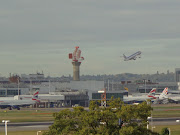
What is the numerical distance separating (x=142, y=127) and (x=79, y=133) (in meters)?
8.96

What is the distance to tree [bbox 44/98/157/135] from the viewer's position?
216ft

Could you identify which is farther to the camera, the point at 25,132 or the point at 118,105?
the point at 25,132

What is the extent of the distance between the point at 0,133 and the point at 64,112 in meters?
46.8

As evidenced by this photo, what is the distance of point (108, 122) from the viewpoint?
66.7 m

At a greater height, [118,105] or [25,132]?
[118,105]

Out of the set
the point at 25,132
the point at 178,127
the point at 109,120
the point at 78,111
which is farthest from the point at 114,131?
the point at 178,127

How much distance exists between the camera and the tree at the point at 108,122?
216 feet

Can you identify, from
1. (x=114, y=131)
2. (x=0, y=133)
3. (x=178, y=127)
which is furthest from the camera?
(x=178, y=127)

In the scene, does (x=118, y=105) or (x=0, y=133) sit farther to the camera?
(x=0, y=133)

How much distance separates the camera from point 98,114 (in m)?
66.2

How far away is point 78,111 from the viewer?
229 feet

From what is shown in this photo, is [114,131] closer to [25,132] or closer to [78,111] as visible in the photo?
[78,111]

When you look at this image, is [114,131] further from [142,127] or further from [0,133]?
[0,133]

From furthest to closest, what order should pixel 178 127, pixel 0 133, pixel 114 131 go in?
pixel 178 127, pixel 0 133, pixel 114 131
